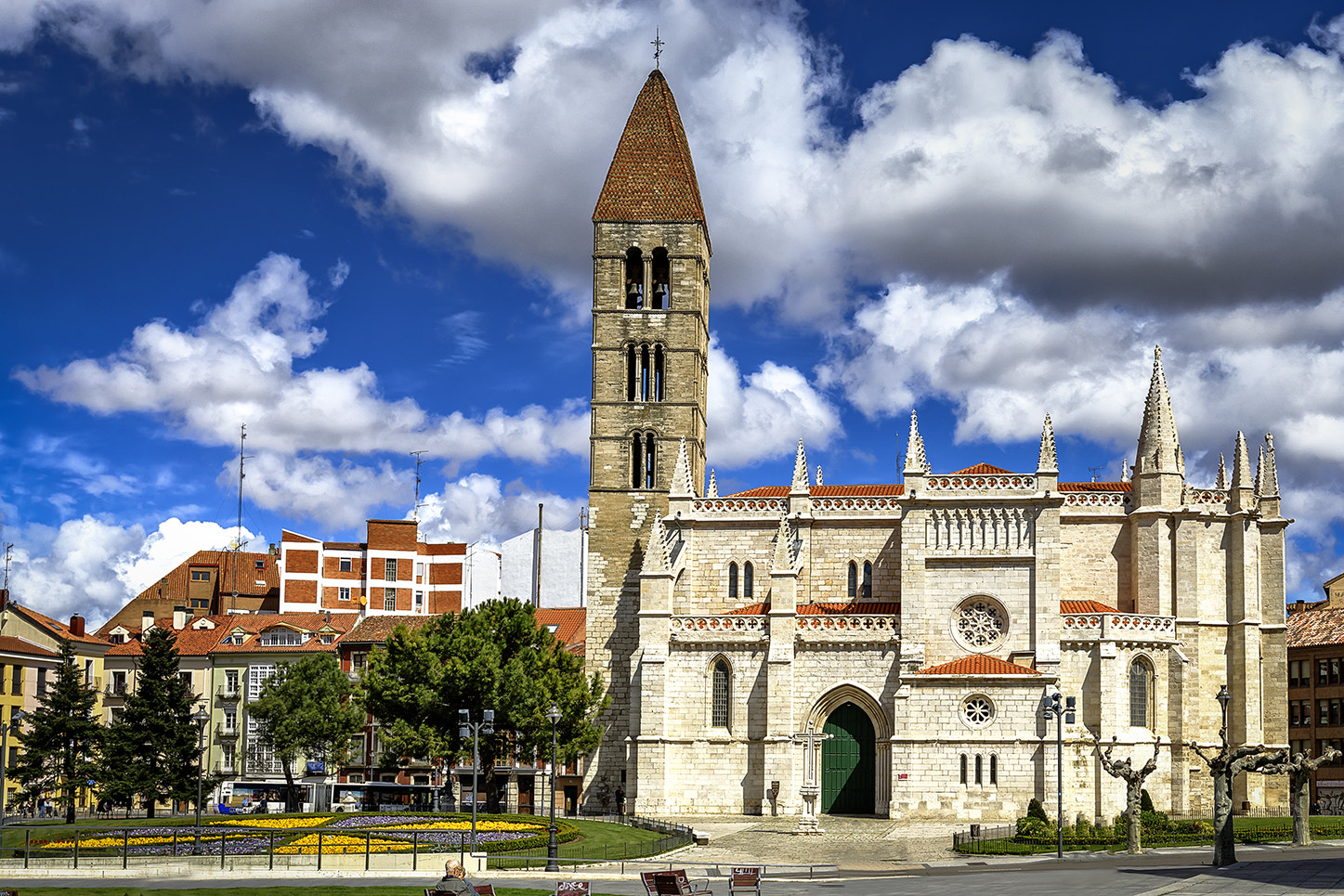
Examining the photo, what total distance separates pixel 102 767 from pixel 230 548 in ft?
180

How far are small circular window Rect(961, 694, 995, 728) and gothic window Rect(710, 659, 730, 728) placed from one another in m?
10.4

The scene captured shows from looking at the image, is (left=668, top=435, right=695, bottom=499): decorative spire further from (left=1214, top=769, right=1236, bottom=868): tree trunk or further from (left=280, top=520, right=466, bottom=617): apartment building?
(left=280, top=520, right=466, bottom=617): apartment building

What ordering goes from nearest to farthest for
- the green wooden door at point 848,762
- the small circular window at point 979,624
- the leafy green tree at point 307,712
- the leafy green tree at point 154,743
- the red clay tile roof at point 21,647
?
1. the leafy green tree at point 154,743
2. the green wooden door at point 848,762
3. the small circular window at point 979,624
4. the leafy green tree at point 307,712
5. the red clay tile roof at point 21,647

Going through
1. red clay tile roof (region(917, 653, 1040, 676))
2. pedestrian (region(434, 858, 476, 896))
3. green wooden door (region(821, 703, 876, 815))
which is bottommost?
green wooden door (region(821, 703, 876, 815))

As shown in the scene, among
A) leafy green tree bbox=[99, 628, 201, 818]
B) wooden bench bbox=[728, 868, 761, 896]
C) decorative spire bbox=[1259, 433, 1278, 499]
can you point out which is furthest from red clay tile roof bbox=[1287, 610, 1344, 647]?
wooden bench bbox=[728, 868, 761, 896]

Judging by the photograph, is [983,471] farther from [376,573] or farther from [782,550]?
[376,573]

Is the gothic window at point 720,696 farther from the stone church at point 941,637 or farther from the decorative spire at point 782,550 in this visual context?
the decorative spire at point 782,550

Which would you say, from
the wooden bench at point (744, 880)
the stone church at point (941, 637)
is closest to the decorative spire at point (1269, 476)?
the stone church at point (941, 637)

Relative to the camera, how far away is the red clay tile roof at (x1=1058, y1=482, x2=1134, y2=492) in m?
64.7

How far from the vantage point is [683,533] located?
6644 cm

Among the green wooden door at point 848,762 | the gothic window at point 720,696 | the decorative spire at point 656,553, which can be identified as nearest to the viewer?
the green wooden door at point 848,762

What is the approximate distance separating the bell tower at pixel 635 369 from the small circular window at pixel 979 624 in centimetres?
1517

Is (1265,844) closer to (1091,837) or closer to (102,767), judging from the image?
(1091,837)

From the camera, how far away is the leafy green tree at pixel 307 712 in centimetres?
7181
